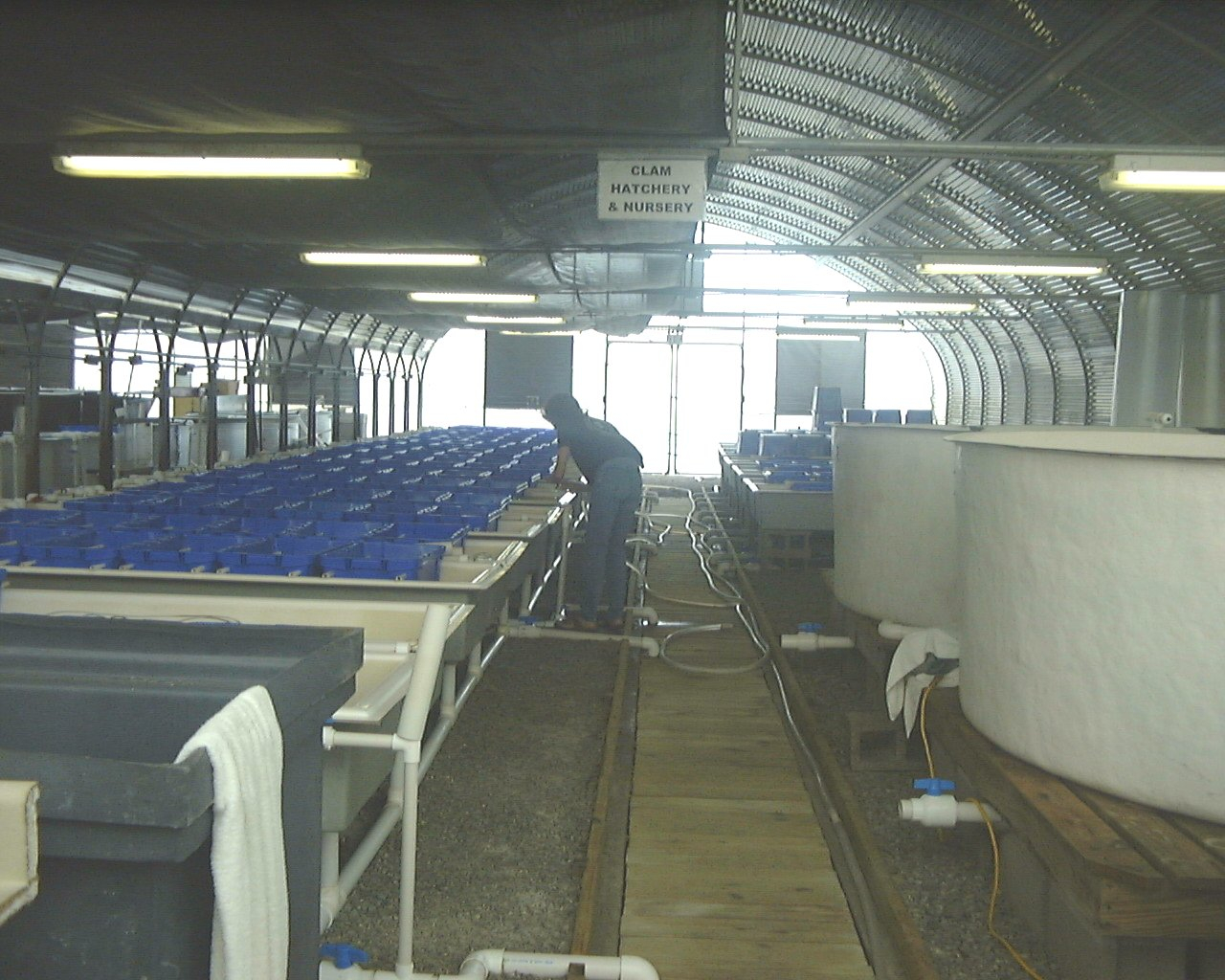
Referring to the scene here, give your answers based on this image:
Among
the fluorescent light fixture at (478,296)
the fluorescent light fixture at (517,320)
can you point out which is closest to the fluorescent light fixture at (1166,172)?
the fluorescent light fixture at (478,296)

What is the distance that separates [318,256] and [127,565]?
17.2 ft

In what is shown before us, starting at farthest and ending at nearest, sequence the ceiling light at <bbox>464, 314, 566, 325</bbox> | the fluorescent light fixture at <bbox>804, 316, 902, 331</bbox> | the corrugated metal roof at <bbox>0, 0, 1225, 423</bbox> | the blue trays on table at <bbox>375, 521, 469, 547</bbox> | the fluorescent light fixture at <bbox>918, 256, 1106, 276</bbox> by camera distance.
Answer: the fluorescent light fixture at <bbox>804, 316, 902, 331</bbox>
the ceiling light at <bbox>464, 314, 566, 325</bbox>
the fluorescent light fixture at <bbox>918, 256, 1106, 276</bbox>
the blue trays on table at <bbox>375, 521, 469, 547</bbox>
the corrugated metal roof at <bbox>0, 0, 1225, 423</bbox>

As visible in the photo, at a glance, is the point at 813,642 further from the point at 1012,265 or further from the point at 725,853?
the point at 1012,265

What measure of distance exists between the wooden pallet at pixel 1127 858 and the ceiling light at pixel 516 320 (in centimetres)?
1474

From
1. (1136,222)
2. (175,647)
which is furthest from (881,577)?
(1136,222)

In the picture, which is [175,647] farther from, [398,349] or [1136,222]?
[398,349]

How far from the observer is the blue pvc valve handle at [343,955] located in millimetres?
2988

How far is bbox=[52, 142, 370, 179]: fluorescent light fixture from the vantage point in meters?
6.00

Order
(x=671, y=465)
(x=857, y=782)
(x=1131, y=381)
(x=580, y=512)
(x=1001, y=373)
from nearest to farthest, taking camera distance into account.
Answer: (x=857, y=782) → (x=1131, y=381) → (x=580, y=512) → (x=1001, y=373) → (x=671, y=465)

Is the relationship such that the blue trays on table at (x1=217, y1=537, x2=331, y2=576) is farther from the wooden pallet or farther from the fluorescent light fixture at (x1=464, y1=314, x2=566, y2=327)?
the fluorescent light fixture at (x1=464, y1=314, x2=566, y2=327)

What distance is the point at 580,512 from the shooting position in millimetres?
13180

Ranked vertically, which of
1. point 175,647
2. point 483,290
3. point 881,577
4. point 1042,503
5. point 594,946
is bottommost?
point 594,946

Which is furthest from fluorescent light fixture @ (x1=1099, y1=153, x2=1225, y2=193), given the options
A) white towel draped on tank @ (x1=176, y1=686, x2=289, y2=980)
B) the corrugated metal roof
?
white towel draped on tank @ (x1=176, y1=686, x2=289, y2=980)

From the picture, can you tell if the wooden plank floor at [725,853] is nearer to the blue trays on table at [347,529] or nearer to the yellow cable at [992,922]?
the yellow cable at [992,922]
